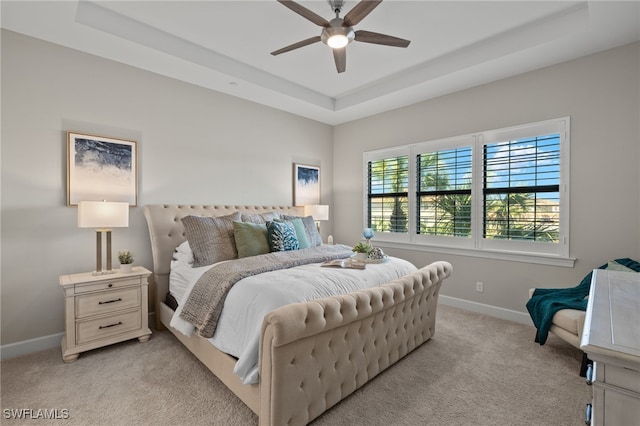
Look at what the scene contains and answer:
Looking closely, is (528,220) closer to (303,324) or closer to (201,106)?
(303,324)

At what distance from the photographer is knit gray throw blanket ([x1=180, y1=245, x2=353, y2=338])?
212 cm

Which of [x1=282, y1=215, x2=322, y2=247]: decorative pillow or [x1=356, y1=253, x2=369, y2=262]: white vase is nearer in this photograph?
[x1=356, y1=253, x2=369, y2=262]: white vase

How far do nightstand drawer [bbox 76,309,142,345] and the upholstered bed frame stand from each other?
0.28m

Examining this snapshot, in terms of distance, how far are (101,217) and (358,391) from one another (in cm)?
255

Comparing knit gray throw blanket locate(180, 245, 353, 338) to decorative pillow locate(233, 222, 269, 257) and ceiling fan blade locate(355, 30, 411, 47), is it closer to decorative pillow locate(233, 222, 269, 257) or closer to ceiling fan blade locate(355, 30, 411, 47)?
decorative pillow locate(233, 222, 269, 257)

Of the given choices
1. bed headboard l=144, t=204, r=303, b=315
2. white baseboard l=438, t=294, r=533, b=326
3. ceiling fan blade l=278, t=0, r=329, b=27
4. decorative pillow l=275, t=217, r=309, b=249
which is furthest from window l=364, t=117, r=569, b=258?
bed headboard l=144, t=204, r=303, b=315

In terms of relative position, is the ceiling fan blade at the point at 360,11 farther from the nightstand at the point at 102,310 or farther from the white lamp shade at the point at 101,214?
the nightstand at the point at 102,310

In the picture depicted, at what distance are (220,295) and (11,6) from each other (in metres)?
2.73

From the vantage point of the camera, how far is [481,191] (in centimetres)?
376

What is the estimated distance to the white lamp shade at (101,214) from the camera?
2.60m

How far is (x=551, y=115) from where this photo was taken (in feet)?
10.6

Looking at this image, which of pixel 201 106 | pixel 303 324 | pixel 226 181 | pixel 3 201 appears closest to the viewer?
pixel 303 324

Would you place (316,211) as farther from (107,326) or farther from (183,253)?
(107,326)

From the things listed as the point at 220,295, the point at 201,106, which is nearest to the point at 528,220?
the point at 220,295
